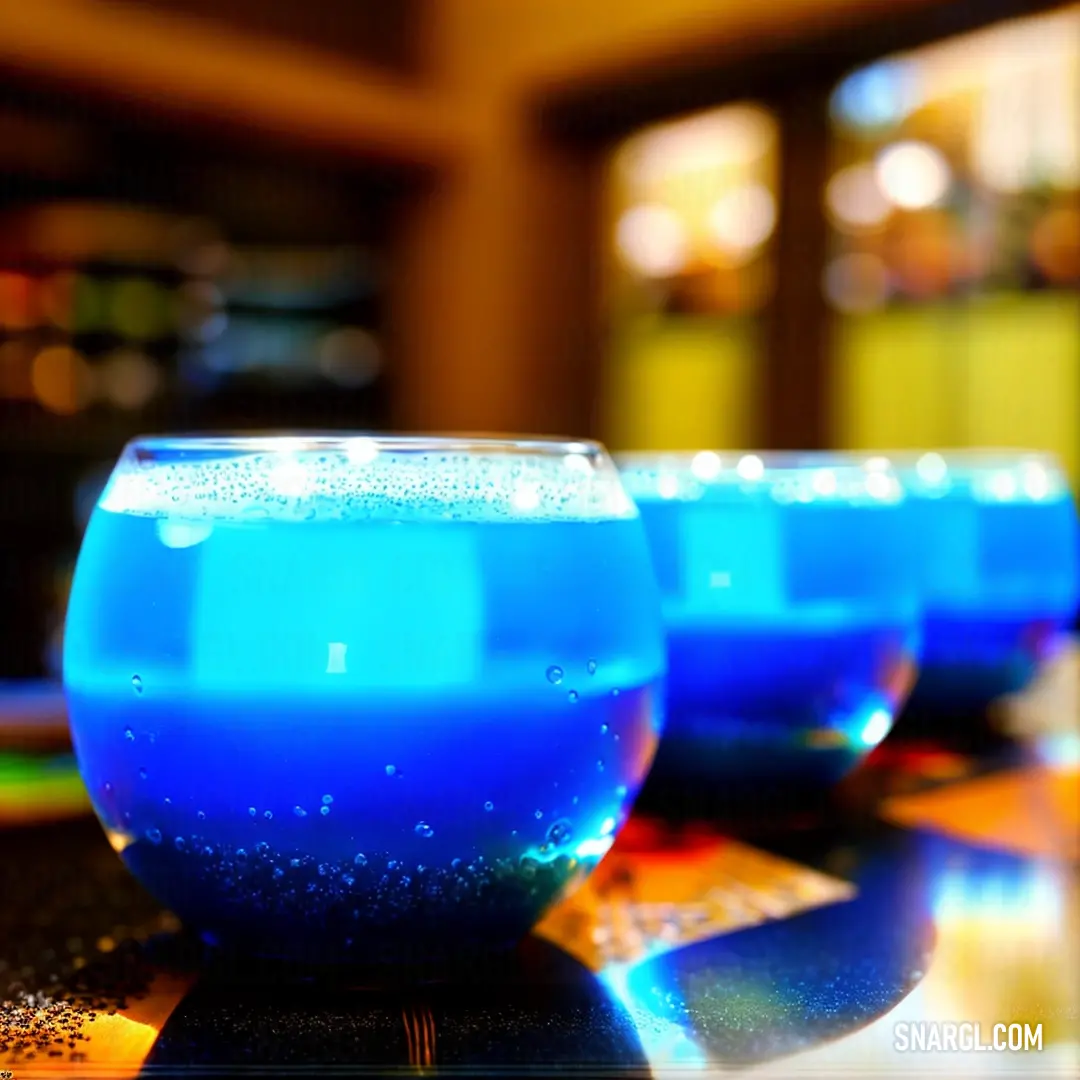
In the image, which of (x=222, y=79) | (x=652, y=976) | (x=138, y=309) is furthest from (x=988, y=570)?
(x=138, y=309)

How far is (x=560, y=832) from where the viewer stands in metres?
0.48

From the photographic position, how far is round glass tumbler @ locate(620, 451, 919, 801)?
671mm

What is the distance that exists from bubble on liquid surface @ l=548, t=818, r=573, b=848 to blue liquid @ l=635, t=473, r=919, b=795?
207mm

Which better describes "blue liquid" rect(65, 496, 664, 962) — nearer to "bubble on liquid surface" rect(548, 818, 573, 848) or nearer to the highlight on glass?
"bubble on liquid surface" rect(548, 818, 573, 848)

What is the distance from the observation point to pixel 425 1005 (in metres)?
0.46

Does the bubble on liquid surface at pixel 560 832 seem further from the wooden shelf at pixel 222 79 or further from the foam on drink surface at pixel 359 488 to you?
the wooden shelf at pixel 222 79

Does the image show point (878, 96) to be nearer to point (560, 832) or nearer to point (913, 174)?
point (913, 174)

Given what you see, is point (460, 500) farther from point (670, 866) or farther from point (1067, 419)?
point (1067, 419)

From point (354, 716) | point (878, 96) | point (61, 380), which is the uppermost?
point (878, 96)

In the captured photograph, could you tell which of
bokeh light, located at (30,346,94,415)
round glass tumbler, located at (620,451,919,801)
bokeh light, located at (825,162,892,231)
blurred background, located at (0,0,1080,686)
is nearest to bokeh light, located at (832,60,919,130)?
blurred background, located at (0,0,1080,686)

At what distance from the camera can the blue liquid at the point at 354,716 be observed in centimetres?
44

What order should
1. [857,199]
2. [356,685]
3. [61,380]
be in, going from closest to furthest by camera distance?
[356,685]
[857,199]
[61,380]

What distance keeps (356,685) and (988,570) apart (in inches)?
22.9

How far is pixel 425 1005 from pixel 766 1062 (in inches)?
4.6
